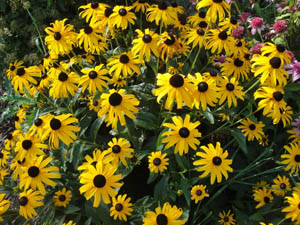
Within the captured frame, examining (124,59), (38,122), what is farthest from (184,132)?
(38,122)

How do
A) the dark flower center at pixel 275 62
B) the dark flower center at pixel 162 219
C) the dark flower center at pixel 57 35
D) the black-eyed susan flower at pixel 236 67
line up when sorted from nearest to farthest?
1. the dark flower center at pixel 162 219
2. the dark flower center at pixel 275 62
3. the dark flower center at pixel 57 35
4. the black-eyed susan flower at pixel 236 67

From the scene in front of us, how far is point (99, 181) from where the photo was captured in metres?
1.49

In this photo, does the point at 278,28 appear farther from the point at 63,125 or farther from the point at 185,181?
the point at 63,125

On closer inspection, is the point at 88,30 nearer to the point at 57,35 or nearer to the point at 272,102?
the point at 57,35

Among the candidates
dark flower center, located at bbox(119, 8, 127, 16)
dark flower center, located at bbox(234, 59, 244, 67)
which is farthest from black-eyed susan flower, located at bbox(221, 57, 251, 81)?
dark flower center, located at bbox(119, 8, 127, 16)

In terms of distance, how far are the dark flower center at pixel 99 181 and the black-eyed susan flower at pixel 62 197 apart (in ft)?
1.81

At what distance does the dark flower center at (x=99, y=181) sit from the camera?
1.49 m

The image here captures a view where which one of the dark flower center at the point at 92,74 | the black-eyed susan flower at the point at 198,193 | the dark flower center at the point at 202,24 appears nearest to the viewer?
the black-eyed susan flower at the point at 198,193

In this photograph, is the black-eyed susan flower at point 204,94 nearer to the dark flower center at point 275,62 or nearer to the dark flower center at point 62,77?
the dark flower center at point 275,62

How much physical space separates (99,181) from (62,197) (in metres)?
0.58

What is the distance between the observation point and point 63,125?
171 centimetres

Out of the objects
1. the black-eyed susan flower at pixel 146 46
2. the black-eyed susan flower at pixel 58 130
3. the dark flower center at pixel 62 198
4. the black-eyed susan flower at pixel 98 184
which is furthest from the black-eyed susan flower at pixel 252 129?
the dark flower center at pixel 62 198

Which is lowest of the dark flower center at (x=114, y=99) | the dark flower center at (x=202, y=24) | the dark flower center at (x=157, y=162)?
the dark flower center at (x=157, y=162)

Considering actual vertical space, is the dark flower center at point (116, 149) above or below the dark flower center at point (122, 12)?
below
